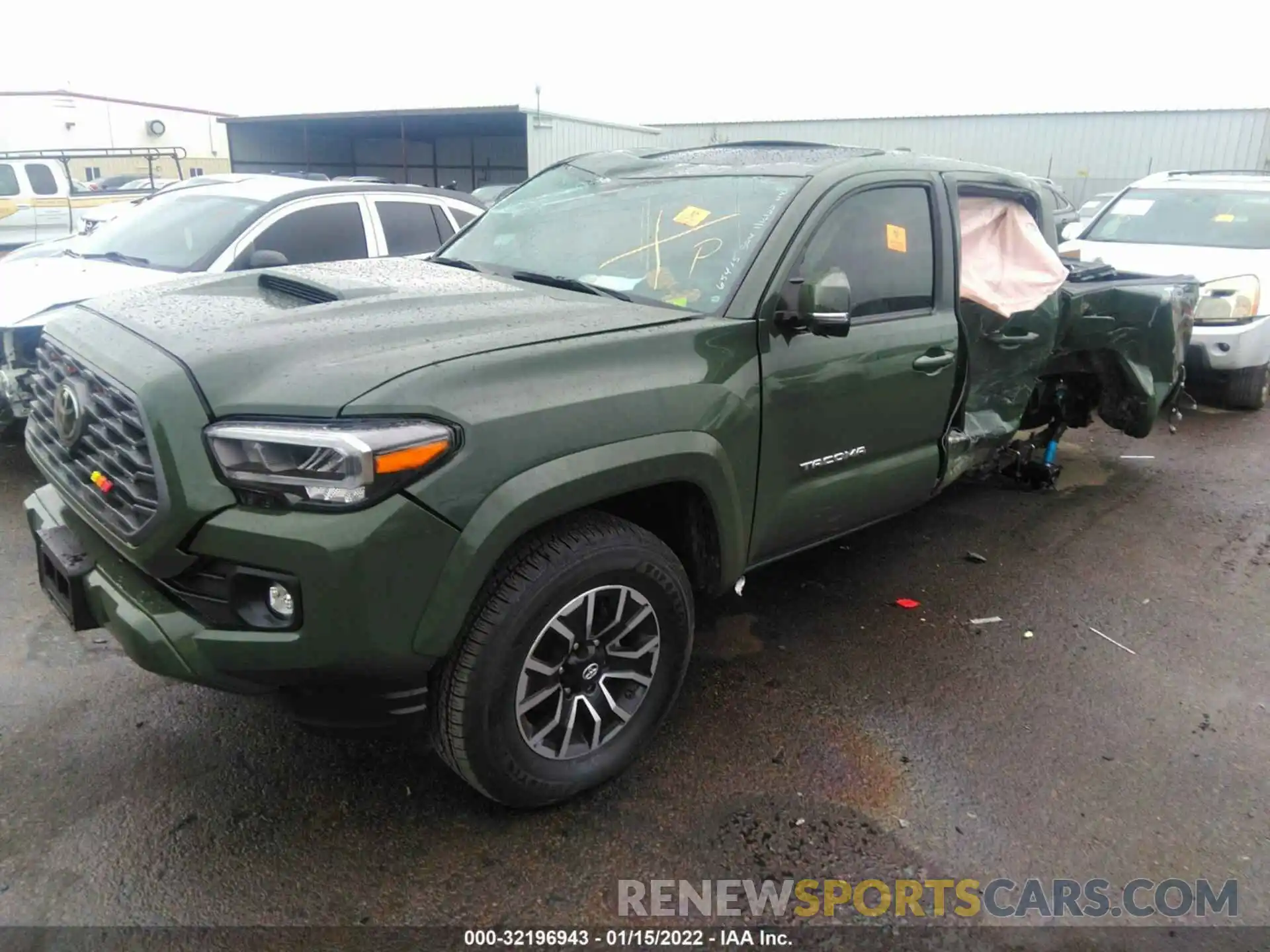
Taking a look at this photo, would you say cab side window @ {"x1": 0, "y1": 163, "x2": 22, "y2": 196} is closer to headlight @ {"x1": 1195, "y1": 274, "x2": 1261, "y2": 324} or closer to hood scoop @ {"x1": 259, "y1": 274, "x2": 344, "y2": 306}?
hood scoop @ {"x1": 259, "y1": 274, "x2": 344, "y2": 306}

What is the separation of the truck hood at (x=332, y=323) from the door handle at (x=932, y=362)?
1171mm

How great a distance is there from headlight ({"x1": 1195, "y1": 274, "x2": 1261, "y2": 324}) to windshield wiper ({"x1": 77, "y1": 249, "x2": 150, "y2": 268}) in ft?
24.6

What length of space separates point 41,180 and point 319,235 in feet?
35.1

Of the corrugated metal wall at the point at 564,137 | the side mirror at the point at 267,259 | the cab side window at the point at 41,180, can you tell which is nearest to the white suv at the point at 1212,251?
the side mirror at the point at 267,259

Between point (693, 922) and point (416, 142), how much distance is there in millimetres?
27536

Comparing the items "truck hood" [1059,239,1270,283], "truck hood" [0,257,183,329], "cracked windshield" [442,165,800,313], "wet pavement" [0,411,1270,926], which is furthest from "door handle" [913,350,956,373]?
"truck hood" [0,257,183,329]

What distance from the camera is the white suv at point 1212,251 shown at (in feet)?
22.6

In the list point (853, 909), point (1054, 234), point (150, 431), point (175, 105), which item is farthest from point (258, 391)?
point (175, 105)

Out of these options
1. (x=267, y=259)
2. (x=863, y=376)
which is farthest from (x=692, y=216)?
(x=267, y=259)

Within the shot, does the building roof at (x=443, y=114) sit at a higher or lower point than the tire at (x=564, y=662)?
higher

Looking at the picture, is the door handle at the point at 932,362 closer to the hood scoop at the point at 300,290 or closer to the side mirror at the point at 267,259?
the hood scoop at the point at 300,290

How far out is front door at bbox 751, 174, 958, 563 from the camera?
3107mm

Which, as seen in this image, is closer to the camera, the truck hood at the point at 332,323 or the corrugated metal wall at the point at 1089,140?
the truck hood at the point at 332,323

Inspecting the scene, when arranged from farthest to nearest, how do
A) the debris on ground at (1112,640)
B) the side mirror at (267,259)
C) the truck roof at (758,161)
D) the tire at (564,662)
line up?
the side mirror at (267,259) < the debris on ground at (1112,640) < the truck roof at (758,161) < the tire at (564,662)
